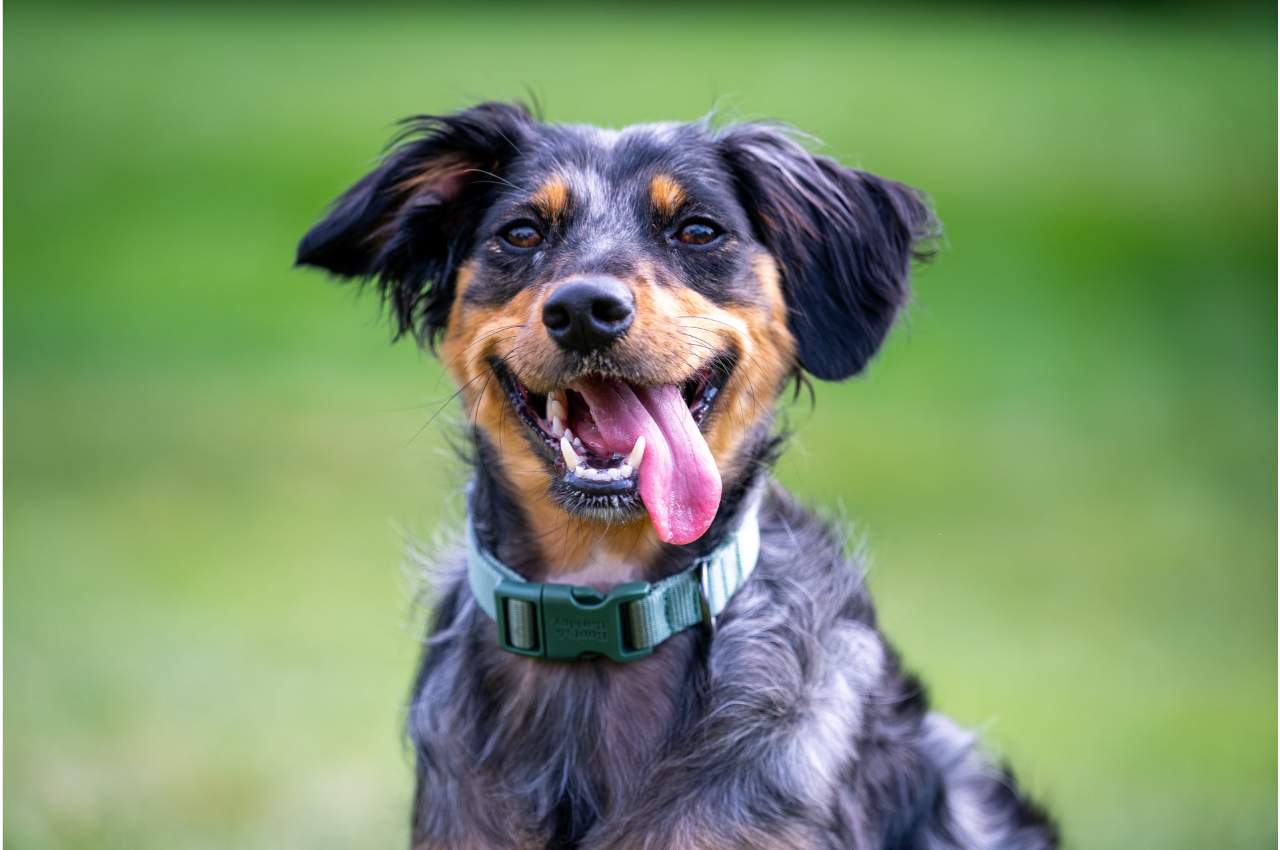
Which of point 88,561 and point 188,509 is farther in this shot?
point 188,509

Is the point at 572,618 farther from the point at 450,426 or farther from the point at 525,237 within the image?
the point at 525,237

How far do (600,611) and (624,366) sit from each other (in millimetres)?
625

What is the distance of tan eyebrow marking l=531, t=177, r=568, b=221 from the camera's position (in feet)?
11.7

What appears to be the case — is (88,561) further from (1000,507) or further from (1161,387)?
(1161,387)

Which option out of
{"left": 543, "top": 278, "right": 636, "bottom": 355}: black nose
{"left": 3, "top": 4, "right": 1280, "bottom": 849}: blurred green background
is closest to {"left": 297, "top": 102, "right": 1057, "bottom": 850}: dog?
{"left": 543, "top": 278, "right": 636, "bottom": 355}: black nose

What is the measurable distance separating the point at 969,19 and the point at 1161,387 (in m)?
15.2

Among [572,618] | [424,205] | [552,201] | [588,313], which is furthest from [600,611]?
[424,205]

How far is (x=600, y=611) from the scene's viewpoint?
3180mm

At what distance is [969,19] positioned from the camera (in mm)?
26078

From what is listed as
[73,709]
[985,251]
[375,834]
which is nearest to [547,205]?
[375,834]

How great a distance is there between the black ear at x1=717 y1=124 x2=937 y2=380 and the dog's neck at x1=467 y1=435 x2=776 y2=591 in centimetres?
39

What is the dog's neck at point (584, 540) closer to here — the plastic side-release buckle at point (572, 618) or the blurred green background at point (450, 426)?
the plastic side-release buckle at point (572, 618)

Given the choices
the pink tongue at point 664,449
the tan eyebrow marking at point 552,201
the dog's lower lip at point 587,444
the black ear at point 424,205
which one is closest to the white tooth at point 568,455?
the dog's lower lip at point 587,444

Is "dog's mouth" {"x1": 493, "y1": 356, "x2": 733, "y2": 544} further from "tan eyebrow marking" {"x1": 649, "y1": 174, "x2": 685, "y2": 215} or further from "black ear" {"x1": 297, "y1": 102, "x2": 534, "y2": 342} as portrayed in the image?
"black ear" {"x1": 297, "y1": 102, "x2": 534, "y2": 342}
